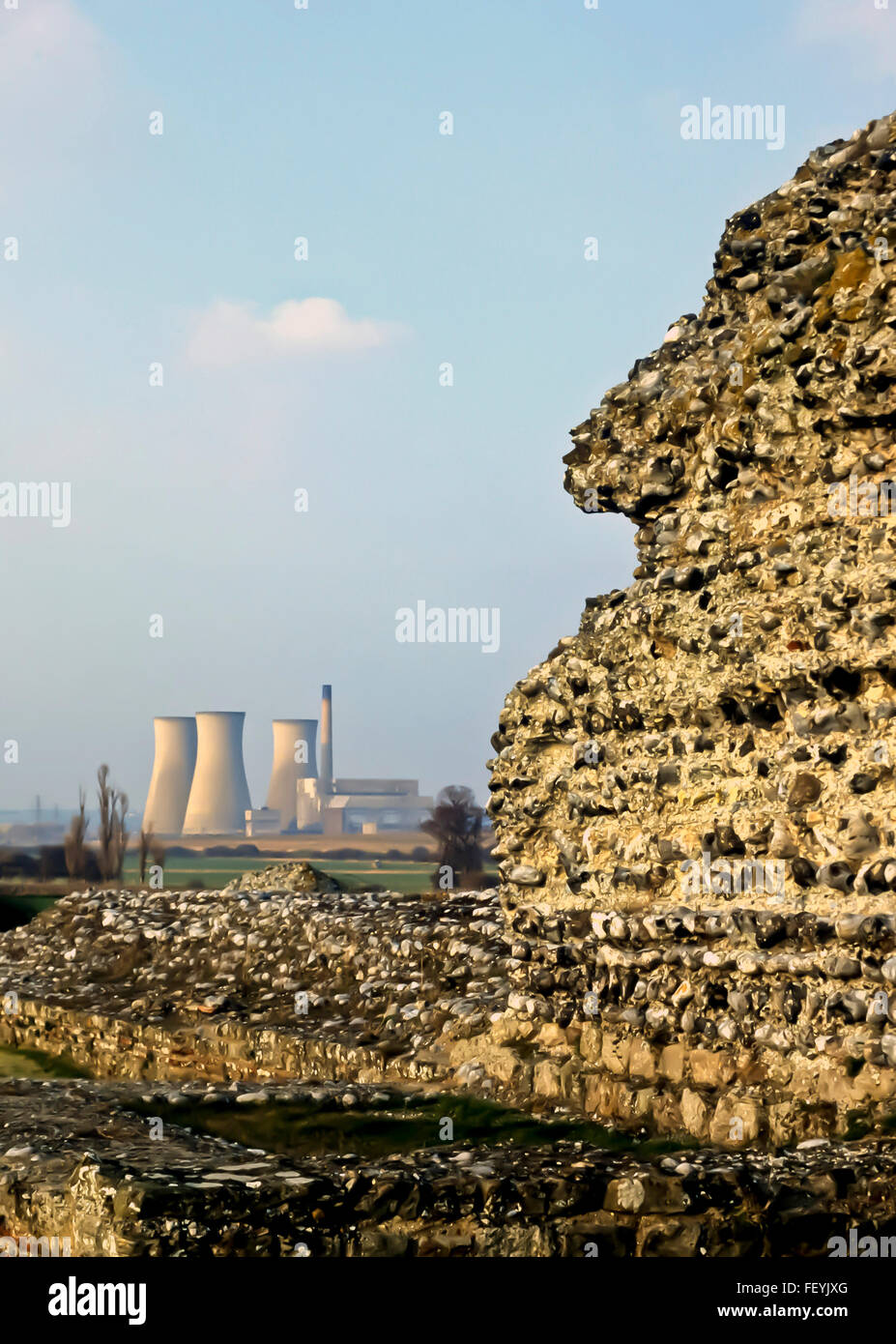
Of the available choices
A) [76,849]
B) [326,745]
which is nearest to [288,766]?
[326,745]

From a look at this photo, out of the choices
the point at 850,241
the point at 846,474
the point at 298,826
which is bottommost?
the point at 298,826

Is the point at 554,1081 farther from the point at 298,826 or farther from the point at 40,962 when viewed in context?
the point at 298,826

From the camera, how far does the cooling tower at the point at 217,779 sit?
217ft

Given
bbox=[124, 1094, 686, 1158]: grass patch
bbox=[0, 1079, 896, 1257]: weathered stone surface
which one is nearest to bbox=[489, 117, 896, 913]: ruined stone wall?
bbox=[124, 1094, 686, 1158]: grass patch

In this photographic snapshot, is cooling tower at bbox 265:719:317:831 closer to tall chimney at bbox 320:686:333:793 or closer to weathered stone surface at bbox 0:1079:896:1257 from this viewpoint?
tall chimney at bbox 320:686:333:793

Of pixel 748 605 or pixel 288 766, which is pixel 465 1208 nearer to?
pixel 748 605

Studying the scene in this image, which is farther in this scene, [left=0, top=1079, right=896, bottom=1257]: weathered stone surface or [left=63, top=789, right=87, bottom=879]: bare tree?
[left=63, top=789, right=87, bottom=879]: bare tree

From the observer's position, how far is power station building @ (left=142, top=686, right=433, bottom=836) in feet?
219

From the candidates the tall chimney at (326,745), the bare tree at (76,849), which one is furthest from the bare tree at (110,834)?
the tall chimney at (326,745)

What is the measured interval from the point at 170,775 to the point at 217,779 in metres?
2.60

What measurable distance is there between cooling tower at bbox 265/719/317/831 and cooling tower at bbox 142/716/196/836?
591 cm
